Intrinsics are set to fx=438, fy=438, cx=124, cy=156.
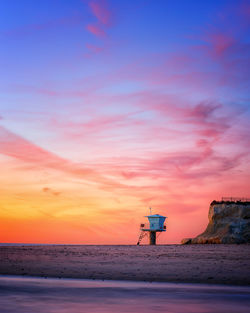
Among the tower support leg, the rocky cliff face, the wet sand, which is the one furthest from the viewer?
the tower support leg

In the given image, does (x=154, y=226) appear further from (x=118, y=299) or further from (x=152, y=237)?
(x=118, y=299)

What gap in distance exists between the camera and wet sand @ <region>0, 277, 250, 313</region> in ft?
44.2

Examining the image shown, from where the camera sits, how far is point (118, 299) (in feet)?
52.3

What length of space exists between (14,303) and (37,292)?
11.8 ft

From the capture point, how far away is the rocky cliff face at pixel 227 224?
7269 centimetres

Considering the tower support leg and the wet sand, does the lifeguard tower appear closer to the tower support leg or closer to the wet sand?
the tower support leg

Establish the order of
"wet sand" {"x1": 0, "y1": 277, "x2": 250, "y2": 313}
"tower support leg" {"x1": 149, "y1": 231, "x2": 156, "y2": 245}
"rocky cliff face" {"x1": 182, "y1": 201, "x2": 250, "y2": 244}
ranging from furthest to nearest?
"tower support leg" {"x1": 149, "y1": 231, "x2": 156, "y2": 245} < "rocky cliff face" {"x1": 182, "y1": 201, "x2": 250, "y2": 244} < "wet sand" {"x1": 0, "y1": 277, "x2": 250, "y2": 313}

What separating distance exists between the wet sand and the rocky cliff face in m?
55.1

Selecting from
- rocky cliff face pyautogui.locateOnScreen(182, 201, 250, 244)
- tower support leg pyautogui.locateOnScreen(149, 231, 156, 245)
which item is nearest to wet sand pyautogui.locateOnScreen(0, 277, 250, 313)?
rocky cliff face pyautogui.locateOnScreen(182, 201, 250, 244)

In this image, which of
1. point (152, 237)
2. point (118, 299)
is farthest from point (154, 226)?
point (118, 299)

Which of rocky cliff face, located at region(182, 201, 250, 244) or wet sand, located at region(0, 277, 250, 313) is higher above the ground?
rocky cliff face, located at region(182, 201, 250, 244)

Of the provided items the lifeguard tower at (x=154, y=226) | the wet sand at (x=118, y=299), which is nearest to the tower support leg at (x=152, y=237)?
the lifeguard tower at (x=154, y=226)

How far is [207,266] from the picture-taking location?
2922cm

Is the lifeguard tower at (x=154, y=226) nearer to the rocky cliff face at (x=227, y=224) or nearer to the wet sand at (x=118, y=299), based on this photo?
the rocky cliff face at (x=227, y=224)
